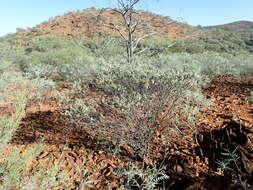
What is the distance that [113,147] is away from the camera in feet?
12.6

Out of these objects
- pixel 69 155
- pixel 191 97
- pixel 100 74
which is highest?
pixel 100 74

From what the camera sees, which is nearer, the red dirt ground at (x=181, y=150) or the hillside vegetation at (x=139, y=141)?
the hillside vegetation at (x=139, y=141)

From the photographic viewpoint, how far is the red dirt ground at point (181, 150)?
303 centimetres

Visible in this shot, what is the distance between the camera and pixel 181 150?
3541mm

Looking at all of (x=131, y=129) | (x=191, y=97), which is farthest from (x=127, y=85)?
(x=191, y=97)

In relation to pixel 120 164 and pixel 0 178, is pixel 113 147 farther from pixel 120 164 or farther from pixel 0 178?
pixel 0 178

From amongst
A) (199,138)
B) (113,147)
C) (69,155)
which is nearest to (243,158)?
(199,138)

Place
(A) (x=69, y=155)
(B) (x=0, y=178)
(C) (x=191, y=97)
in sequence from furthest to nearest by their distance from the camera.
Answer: (C) (x=191, y=97), (A) (x=69, y=155), (B) (x=0, y=178)

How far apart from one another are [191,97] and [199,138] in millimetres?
760

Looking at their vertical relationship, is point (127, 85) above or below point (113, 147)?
above

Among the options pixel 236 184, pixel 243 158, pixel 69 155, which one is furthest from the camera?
pixel 69 155

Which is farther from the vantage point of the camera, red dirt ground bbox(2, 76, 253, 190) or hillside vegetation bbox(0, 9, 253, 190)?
red dirt ground bbox(2, 76, 253, 190)

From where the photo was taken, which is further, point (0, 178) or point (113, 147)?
point (113, 147)

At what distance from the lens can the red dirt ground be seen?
3.03 m
